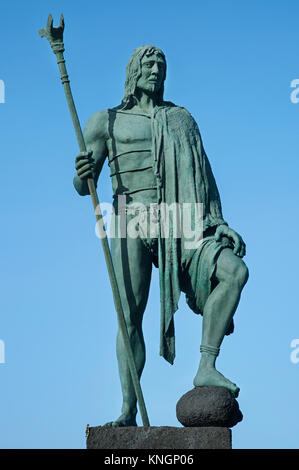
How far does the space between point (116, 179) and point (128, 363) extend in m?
1.97

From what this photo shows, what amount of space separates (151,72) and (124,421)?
3.67 m

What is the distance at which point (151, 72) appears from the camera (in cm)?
1044

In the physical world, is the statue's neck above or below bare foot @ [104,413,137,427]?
above

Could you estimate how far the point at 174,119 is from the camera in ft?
33.9

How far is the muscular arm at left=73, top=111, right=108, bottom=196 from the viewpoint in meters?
10.4

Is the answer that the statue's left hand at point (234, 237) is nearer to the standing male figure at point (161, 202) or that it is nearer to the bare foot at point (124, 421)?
the standing male figure at point (161, 202)

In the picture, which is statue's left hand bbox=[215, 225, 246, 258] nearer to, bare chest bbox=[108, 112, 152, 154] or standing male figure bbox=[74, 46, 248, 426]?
standing male figure bbox=[74, 46, 248, 426]

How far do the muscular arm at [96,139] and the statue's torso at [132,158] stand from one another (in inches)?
2.5

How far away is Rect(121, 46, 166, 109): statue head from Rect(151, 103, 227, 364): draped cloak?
271mm

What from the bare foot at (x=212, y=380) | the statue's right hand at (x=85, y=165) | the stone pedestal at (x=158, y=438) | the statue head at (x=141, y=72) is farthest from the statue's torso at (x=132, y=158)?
the stone pedestal at (x=158, y=438)

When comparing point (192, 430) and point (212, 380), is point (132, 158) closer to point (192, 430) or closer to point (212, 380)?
point (212, 380)

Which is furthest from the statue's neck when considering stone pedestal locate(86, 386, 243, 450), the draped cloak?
stone pedestal locate(86, 386, 243, 450)

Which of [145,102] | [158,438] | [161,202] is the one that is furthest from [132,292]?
[145,102]

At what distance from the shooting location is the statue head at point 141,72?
34.3ft
